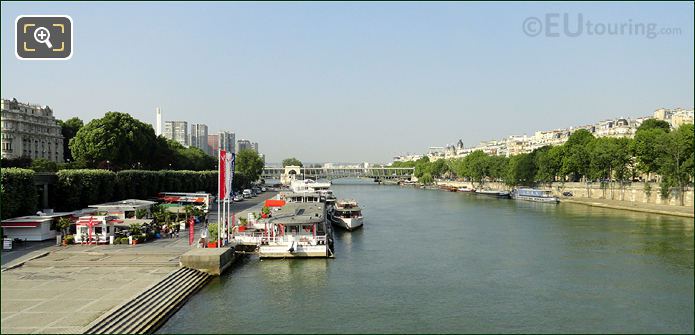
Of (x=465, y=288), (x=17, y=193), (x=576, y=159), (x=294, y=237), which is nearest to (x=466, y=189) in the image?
(x=576, y=159)

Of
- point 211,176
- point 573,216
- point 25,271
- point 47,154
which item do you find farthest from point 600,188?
point 47,154

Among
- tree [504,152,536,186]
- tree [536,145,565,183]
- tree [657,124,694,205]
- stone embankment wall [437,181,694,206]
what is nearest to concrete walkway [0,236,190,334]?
tree [657,124,694,205]

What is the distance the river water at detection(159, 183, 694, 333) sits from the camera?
22.7m

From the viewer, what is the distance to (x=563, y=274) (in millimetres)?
31328

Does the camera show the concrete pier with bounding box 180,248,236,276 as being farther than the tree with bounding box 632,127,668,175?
No

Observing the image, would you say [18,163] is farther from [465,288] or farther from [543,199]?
[543,199]

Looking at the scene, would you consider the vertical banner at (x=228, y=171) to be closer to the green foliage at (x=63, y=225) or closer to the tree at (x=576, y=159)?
the green foliage at (x=63, y=225)

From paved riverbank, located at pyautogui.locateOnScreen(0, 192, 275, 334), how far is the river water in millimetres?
2829

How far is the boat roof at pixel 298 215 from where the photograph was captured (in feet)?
124

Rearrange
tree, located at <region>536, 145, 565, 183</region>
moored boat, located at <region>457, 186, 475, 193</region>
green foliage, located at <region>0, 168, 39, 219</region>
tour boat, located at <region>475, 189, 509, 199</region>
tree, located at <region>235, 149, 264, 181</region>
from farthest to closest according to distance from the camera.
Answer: moored boat, located at <region>457, 186, 475, 193</region>
tree, located at <region>235, 149, 264, 181</region>
tour boat, located at <region>475, 189, 509, 199</region>
tree, located at <region>536, 145, 565, 183</region>
green foliage, located at <region>0, 168, 39, 219</region>

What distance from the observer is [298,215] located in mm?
41156

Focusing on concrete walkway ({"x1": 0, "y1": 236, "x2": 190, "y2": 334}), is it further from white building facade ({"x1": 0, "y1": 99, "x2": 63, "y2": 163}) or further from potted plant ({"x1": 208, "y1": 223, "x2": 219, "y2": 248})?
white building facade ({"x1": 0, "y1": 99, "x2": 63, "y2": 163})

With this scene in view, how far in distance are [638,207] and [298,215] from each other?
50467 mm

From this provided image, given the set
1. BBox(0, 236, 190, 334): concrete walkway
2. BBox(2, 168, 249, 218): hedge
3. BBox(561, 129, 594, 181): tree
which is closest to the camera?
BBox(0, 236, 190, 334): concrete walkway
